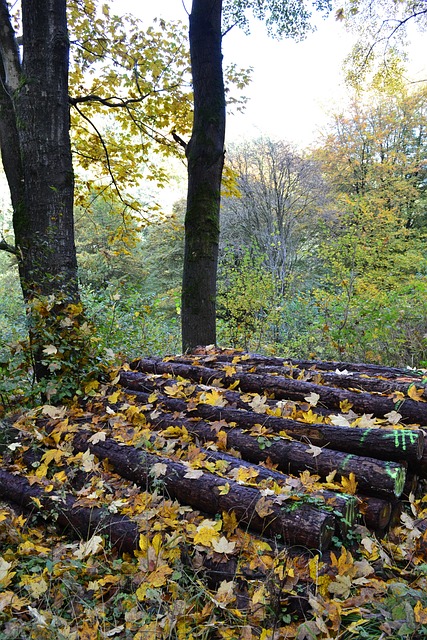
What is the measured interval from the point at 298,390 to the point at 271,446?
77 cm

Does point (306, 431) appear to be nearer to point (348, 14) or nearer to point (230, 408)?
point (230, 408)

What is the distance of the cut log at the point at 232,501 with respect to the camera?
2326 millimetres

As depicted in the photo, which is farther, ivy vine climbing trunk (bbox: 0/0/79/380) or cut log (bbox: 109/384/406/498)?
ivy vine climbing trunk (bbox: 0/0/79/380)

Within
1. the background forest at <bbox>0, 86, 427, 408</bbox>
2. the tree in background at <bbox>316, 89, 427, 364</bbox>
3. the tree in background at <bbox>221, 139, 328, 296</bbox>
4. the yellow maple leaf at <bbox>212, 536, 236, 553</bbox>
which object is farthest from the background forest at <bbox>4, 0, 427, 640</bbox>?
the tree in background at <bbox>316, 89, 427, 364</bbox>

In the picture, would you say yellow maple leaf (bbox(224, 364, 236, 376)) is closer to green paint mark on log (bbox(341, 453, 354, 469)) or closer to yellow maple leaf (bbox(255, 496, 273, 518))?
green paint mark on log (bbox(341, 453, 354, 469))

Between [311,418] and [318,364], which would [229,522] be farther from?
[318,364]

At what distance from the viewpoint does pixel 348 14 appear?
925cm

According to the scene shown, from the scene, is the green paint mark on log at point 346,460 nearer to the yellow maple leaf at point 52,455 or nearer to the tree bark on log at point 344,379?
the tree bark on log at point 344,379

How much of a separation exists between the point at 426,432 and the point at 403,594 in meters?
1.23

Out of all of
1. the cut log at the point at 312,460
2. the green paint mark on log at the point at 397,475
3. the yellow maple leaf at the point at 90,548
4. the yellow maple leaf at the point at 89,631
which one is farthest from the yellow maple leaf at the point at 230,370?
the yellow maple leaf at the point at 89,631

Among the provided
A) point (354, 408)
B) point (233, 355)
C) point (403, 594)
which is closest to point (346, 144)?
point (233, 355)

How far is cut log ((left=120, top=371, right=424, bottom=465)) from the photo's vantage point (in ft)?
9.01

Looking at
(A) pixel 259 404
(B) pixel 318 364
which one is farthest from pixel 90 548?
(B) pixel 318 364

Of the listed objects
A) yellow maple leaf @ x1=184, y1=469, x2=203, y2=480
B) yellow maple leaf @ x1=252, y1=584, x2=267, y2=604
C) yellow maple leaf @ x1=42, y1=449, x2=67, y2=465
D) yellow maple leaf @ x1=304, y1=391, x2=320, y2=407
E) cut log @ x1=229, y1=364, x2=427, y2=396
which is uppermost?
cut log @ x1=229, y1=364, x2=427, y2=396
